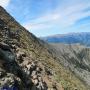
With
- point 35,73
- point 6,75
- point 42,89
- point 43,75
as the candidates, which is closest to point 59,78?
point 43,75

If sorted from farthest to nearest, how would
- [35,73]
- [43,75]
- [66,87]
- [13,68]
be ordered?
[66,87]
[43,75]
[35,73]
[13,68]

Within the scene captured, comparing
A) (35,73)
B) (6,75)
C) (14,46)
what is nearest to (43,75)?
(35,73)

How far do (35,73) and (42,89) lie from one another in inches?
133

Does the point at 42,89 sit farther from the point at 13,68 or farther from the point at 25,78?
the point at 13,68

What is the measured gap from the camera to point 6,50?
24.9 metres

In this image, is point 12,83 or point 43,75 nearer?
point 12,83

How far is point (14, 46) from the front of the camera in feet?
110

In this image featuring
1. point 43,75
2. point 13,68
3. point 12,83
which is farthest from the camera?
point 43,75

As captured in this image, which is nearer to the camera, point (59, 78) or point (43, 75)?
point (43, 75)

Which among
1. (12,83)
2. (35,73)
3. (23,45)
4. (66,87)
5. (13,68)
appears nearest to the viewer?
(12,83)

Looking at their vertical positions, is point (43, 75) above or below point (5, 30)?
below

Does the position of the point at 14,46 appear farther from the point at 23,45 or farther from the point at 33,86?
the point at 33,86

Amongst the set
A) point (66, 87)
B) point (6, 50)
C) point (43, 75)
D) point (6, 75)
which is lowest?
point (66, 87)

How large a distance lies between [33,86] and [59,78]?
11156mm
